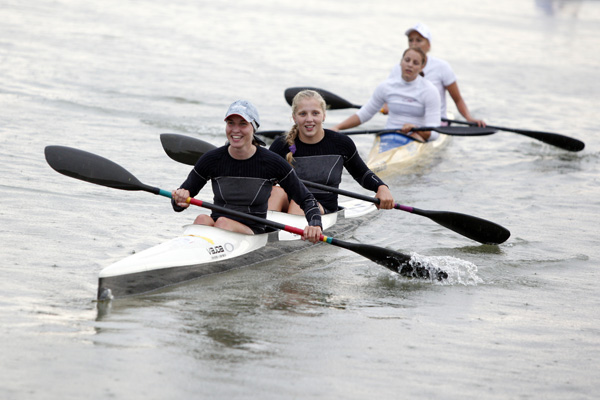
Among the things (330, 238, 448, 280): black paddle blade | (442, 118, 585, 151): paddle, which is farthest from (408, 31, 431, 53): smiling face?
(330, 238, 448, 280): black paddle blade

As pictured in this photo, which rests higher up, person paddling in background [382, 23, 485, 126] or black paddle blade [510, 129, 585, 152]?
person paddling in background [382, 23, 485, 126]

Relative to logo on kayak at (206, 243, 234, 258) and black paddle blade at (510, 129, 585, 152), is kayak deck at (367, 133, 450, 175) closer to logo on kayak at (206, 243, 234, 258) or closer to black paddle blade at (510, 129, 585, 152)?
black paddle blade at (510, 129, 585, 152)

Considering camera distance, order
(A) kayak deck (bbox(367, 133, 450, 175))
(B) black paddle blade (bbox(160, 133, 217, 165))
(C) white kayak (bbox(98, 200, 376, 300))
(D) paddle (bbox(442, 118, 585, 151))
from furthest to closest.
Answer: (D) paddle (bbox(442, 118, 585, 151)) → (A) kayak deck (bbox(367, 133, 450, 175)) → (B) black paddle blade (bbox(160, 133, 217, 165)) → (C) white kayak (bbox(98, 200, 376, 300))

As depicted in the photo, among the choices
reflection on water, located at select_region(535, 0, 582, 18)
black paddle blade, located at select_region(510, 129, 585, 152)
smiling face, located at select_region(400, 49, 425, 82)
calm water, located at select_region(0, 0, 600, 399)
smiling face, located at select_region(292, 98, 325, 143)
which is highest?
reflection on water, located at select_region(535, 0, 582, 18)

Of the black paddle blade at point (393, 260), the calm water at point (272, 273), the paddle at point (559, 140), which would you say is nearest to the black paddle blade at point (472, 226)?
the calm water at point (272, 273)

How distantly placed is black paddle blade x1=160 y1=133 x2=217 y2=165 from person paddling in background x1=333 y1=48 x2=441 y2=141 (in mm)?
3459

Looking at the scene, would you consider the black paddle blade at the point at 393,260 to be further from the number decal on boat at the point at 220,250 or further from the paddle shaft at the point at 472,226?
the paddle shaft at the point at 472,226

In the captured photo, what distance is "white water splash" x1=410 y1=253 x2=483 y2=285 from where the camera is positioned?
6.43 m

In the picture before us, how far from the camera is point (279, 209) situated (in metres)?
7.08

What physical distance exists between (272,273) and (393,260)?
3.11 feet

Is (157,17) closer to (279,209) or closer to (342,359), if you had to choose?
(279,209)

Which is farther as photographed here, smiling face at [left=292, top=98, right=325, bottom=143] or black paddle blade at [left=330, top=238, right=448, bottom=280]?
smiling face at [left=292, top=98, right=325, bottom=143]

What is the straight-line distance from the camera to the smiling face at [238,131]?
5711mm

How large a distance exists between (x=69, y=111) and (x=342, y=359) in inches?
325
